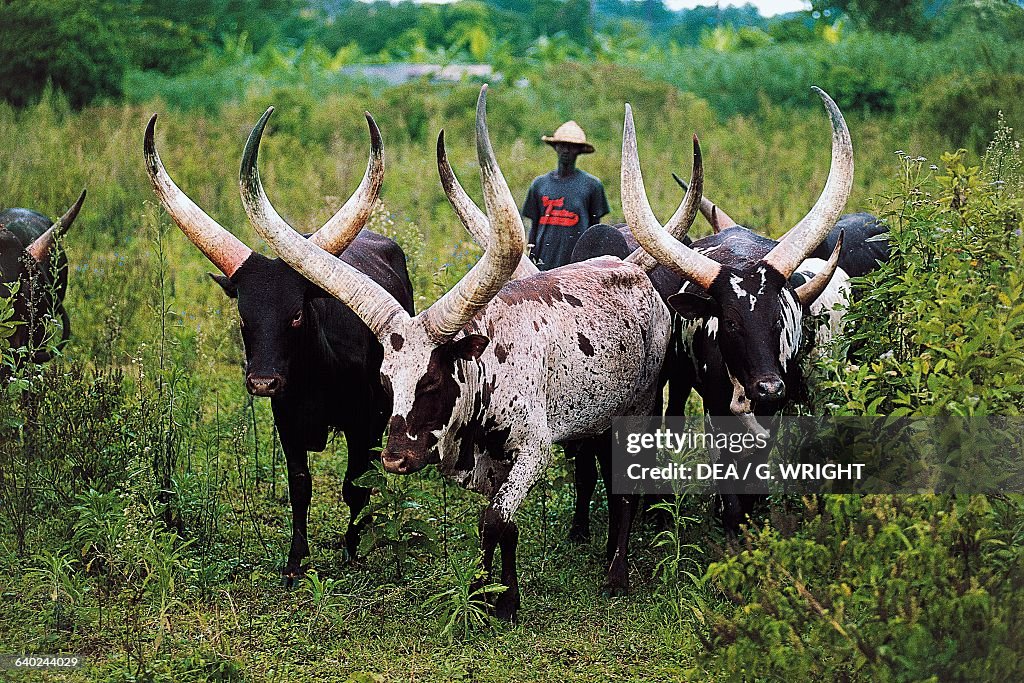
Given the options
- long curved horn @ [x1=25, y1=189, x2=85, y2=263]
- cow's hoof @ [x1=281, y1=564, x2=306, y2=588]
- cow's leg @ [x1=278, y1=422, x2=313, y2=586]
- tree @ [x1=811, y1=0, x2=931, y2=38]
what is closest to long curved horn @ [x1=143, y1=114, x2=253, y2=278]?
cow's leg @ [x1=278, y1=422, x2=313, y2=586]

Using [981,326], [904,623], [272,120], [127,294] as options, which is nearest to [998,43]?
[272,120]

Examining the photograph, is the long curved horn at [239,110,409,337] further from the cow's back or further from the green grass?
the green grass

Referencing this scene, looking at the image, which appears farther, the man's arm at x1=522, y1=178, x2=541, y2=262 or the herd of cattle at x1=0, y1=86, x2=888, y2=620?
the man's arm at x1=522, y1=178, x2=541, y2=262

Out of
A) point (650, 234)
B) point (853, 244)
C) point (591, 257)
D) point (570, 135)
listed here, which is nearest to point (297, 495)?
point (591, 257)

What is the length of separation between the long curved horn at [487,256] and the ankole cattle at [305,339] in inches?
19.1

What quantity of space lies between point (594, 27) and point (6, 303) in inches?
745

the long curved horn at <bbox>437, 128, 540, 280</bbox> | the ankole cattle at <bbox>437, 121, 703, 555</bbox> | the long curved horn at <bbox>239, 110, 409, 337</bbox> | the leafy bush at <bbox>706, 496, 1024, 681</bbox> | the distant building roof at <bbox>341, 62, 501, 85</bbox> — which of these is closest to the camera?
the leafy bush at <bbox>706, 496, 1024, 681</bbox>

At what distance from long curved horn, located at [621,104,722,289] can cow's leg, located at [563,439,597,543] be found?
1179 mm

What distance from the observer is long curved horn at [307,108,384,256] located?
574cm

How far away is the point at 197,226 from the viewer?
220 inches

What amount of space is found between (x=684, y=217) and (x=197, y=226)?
235 cm

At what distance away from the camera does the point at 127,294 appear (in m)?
9.99

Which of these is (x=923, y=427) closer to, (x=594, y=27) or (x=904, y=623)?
(x=904, y=623)

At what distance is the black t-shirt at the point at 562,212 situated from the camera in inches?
299
